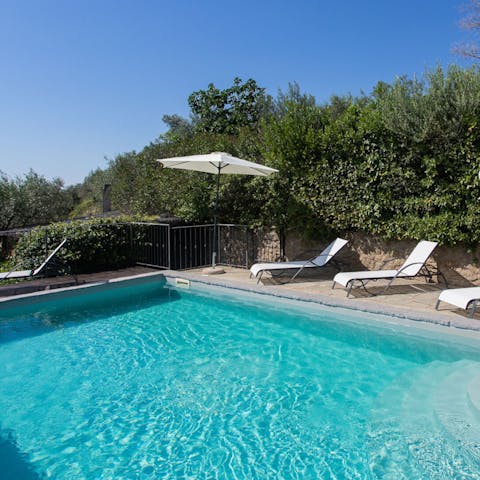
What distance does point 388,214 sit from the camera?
830 centimetres

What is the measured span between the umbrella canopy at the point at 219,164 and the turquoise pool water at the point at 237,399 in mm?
3327

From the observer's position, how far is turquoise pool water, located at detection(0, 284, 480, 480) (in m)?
3.06

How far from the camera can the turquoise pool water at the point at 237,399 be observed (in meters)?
3.06

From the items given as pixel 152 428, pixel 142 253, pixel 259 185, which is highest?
pixel 259 185

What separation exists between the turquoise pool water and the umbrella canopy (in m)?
3.33

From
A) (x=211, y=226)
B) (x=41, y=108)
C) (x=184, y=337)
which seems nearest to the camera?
(x=184, y=337)

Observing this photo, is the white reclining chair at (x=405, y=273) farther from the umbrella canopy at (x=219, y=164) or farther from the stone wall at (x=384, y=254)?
the umbrella canopy at (x=219, y=164)

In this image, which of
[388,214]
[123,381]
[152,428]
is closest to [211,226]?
[388,214]

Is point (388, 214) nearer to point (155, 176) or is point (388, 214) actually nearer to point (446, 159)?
point (446, 159)

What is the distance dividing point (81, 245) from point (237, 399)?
21.1ft

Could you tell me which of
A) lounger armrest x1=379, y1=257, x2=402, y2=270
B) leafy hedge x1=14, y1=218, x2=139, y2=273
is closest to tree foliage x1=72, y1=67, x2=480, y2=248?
lounger armrest x1=379, y1=257, x2=402, y2=270

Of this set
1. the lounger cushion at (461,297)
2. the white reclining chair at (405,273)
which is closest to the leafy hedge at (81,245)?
the white reclining chair at (405,273)

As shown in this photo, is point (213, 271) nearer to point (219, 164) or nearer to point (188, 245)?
point (188, 245)

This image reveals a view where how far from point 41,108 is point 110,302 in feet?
33.5
